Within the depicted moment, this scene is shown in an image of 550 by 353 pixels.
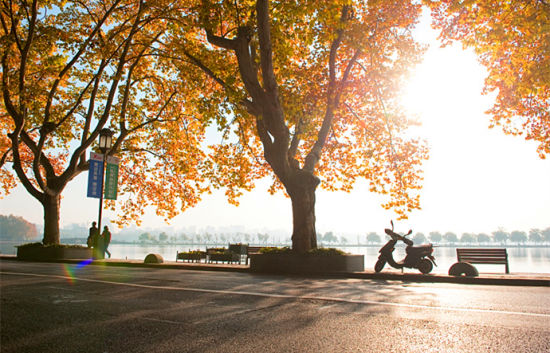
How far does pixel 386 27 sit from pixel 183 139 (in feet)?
48.1

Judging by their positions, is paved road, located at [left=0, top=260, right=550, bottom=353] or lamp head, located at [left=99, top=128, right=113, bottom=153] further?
lamp head, located at [left=99, top=128, right=113, bottom=153]

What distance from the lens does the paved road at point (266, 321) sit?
3584mm

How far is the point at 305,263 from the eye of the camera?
13.2 m

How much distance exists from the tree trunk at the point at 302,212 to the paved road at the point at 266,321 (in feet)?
23.2

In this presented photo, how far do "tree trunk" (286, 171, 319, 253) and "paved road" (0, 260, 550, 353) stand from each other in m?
7.08

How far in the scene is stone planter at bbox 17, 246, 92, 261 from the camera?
64.0ft

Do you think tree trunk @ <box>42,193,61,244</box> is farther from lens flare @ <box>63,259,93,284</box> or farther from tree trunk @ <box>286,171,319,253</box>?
tree trunk @ <box>286,171,319,253</box>

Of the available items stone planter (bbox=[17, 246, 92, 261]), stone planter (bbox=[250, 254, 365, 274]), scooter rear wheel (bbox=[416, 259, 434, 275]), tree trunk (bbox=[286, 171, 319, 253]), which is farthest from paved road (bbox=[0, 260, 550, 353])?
stone planter (bbox=[17, 246, 92, 261])

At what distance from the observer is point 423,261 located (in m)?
12.4

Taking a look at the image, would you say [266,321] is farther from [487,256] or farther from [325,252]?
[487,256]

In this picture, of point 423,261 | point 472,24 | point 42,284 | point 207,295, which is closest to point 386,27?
point 472,24

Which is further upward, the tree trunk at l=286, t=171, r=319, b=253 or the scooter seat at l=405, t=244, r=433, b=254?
the tree trunk at l=286, t=171, r=319, b=253

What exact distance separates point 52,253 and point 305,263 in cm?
1444


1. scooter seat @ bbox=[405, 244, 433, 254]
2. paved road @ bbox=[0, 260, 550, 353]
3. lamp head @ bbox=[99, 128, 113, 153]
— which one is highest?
lamp head @ bbox=[99, 128, 113, 153]
